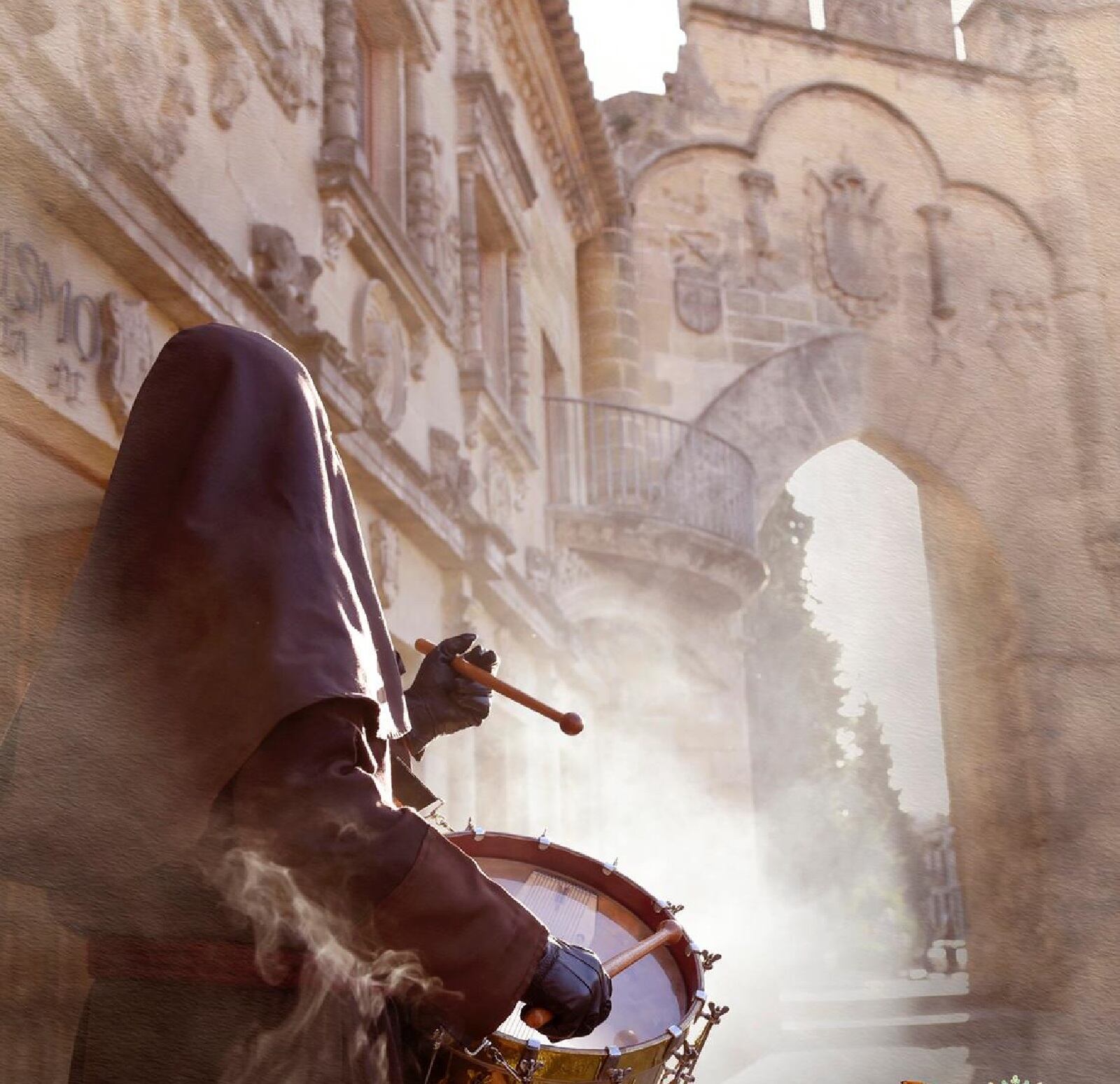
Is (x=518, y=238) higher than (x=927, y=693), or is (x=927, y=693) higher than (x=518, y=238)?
(x=518, y=238)

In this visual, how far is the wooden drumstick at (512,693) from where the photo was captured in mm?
2350

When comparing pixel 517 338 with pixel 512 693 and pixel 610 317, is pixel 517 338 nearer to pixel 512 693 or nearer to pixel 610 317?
pixel 610 317

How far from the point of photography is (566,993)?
67.7 inches

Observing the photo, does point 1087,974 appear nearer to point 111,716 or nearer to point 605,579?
point 605,579

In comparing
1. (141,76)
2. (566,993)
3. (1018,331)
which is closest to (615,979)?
(566,993)

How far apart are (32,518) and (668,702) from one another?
9328mm

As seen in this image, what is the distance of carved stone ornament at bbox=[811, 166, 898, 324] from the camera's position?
1497cm

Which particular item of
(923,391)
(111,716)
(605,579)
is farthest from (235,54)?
(923,391)

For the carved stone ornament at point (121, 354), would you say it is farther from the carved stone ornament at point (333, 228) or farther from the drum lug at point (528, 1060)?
the drum lug at point (528, 1060)

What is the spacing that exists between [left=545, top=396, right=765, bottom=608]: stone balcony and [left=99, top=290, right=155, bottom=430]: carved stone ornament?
6876 millimetres

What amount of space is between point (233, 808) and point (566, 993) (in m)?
0.44

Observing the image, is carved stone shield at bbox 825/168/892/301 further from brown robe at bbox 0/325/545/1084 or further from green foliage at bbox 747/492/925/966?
brown robe at bbox 0/325/545/1084

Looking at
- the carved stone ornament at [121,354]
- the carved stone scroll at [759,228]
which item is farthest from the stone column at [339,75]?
the carved stone scroll at [759,228]

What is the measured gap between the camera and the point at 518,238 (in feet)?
32.6
